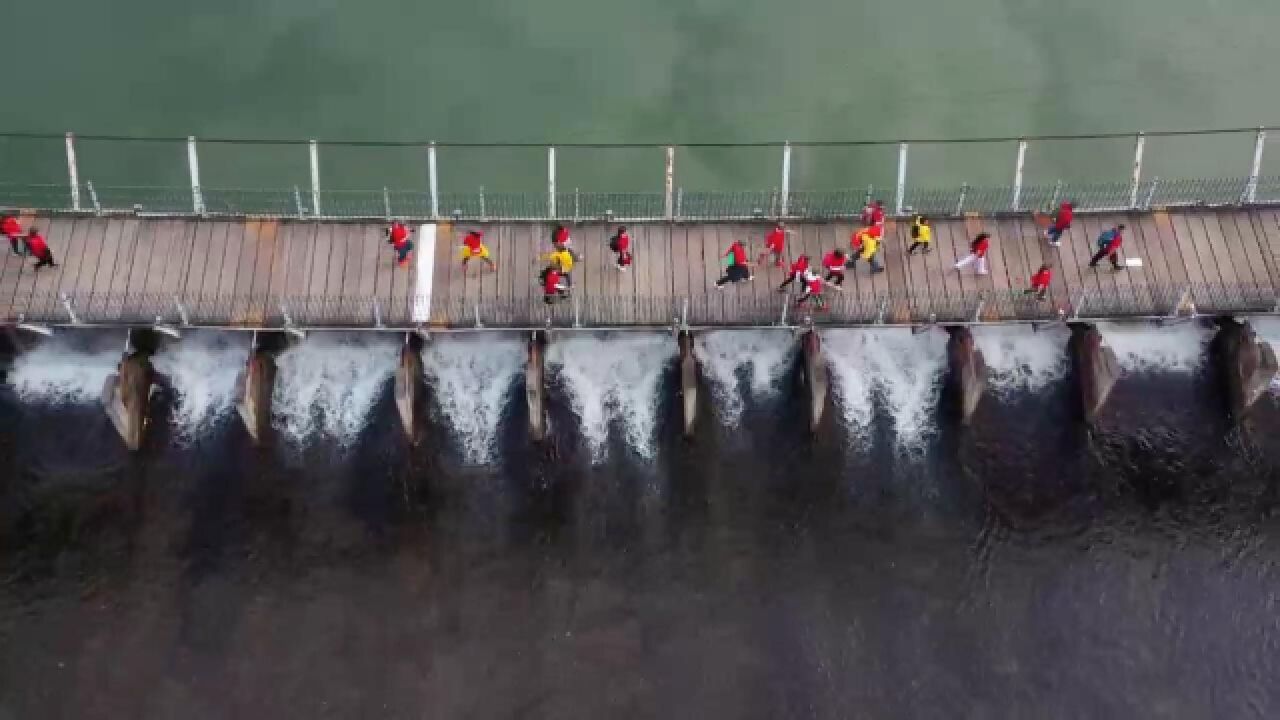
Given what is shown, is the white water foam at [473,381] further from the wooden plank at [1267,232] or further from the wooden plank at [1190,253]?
the wooden plank at [1267,232]

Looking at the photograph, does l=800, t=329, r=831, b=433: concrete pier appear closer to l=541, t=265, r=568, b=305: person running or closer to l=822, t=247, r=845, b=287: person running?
l=822, t=247, r=845, b=287: person running

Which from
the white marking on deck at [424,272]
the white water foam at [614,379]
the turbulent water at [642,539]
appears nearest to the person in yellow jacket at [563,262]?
the white water foam at [614,379]

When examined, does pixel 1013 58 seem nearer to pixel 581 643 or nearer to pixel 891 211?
pixel 891 211

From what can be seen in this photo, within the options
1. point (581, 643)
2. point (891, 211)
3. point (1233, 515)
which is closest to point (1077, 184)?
point (891, 211)

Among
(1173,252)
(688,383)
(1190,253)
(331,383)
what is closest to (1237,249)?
(1190,253)

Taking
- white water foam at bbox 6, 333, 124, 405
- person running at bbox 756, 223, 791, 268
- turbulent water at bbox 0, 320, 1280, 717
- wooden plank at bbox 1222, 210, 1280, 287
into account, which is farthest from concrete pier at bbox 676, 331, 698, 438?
white water foam at bbox 6, 333, 124, 405
